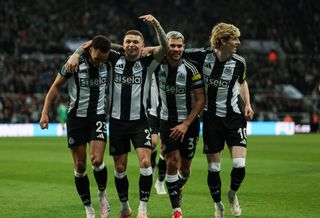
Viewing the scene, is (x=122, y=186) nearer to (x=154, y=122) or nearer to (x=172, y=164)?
(x=172, y=164)

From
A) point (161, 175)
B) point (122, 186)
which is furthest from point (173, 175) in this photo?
point (161, 175)

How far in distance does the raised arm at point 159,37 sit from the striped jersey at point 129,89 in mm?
155

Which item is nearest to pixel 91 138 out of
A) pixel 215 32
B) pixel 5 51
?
pixel 215 32

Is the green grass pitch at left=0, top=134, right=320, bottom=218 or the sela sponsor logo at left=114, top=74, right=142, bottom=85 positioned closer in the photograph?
the sela sponsor logo at left=114, top=74, right=142, bottom=85

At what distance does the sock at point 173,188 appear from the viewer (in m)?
8.22

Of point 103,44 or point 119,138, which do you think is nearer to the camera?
point 103,44

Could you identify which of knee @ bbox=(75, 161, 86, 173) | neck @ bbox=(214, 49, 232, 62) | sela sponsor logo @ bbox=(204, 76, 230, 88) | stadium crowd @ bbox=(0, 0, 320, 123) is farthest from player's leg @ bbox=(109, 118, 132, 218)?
stadium crowd @ bbox=(0, 0, 320, 123)

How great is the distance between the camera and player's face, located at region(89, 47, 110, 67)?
8.03 metres

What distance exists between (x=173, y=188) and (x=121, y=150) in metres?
0.77

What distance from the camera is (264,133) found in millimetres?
34781

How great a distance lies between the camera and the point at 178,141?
833cm

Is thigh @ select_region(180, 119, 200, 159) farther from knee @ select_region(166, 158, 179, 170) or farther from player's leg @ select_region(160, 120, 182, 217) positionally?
knee @ select_region(166, 158, 179, 170)

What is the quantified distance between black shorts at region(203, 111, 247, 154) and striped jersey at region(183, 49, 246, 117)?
75mm

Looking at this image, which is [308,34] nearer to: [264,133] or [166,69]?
[264,133]
